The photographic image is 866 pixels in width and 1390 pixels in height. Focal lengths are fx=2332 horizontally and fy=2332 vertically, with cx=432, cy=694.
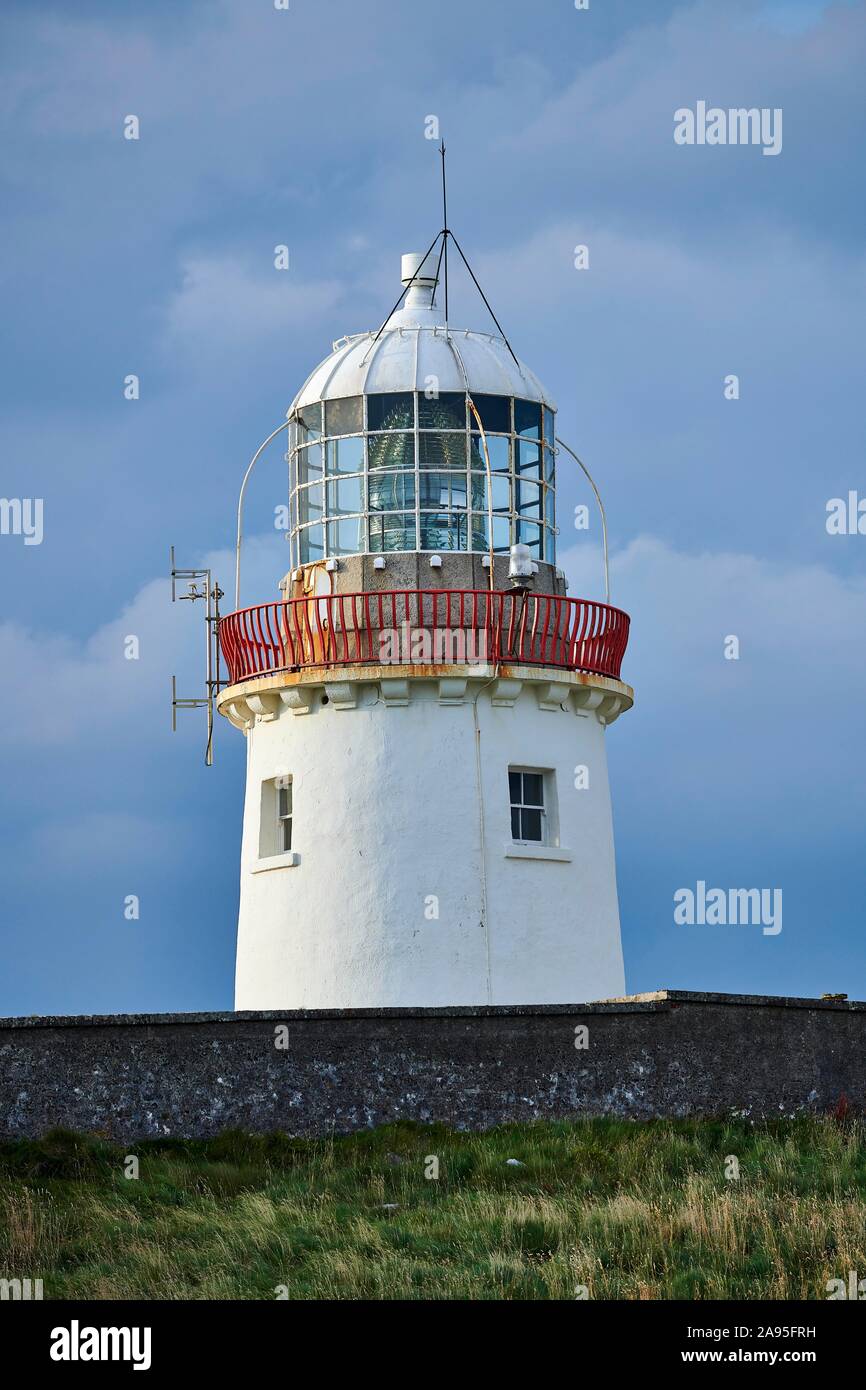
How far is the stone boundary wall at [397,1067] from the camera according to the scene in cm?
2047

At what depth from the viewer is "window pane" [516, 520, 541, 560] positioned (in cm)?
2522

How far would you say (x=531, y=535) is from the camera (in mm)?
25328

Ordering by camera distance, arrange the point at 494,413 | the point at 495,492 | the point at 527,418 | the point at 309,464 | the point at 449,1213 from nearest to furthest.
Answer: the point at 449,1213
the point at 495,492
the point at 494,413
the point at 527,418
the point at 309,464

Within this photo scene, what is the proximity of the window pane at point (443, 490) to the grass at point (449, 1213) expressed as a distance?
278 inches

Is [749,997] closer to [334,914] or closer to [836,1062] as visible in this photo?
[836,1062]

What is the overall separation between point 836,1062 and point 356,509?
25.3 feet

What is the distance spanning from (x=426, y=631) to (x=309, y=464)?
9.08ft

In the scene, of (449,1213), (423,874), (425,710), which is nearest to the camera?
(449,1213)

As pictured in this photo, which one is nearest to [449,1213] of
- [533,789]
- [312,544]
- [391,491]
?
[533,789]

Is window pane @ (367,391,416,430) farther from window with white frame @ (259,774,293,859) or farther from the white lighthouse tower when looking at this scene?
window with white frame @ (259,774,293,859)

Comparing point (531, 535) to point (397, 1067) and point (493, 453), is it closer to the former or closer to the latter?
point (493, 453)

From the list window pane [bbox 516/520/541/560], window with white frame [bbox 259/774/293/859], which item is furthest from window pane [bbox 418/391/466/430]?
window with white frame [bbox 259/774/293/859]

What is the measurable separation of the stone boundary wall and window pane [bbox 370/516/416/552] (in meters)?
5.65

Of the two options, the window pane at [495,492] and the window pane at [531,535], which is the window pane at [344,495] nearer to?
the window pane at [495,492]
